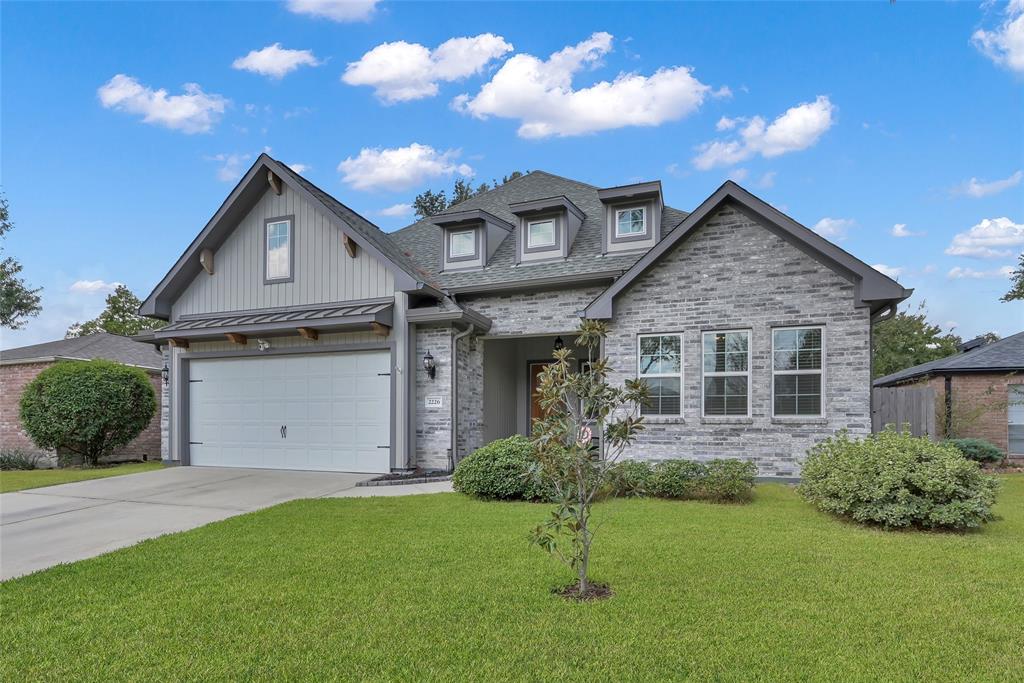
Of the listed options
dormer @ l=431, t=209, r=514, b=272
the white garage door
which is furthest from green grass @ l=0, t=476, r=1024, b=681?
dormer @ l=431, t=209, r=514, b=272

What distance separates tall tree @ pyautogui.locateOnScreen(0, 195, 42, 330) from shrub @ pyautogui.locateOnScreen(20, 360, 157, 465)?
12455 millimetres

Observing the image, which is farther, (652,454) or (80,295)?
(80,295)

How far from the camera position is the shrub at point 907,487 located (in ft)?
21.8

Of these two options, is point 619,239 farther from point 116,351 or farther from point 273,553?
point 116,351

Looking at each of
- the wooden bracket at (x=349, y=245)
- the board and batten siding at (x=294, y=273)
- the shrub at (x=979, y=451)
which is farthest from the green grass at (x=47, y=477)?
the shrub at (x=979, y=451)

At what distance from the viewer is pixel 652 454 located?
10867mm

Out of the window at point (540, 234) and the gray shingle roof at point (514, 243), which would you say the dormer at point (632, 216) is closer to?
the gray shingle roof at point (514, 243)

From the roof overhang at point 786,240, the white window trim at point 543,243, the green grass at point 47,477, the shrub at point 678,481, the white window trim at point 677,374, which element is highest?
Answer: the white window trim at point 543,243

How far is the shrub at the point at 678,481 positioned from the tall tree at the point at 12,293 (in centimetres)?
2591

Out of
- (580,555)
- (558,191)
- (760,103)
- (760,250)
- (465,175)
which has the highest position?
(465,175)

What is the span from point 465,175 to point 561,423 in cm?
2884

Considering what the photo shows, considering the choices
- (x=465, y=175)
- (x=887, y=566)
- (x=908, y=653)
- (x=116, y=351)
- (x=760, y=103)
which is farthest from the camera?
(x=465, y=175)

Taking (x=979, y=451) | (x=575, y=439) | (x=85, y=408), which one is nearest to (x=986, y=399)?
(x=979, y=451)

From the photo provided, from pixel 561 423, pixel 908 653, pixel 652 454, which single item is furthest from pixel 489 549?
pixel 652 454
